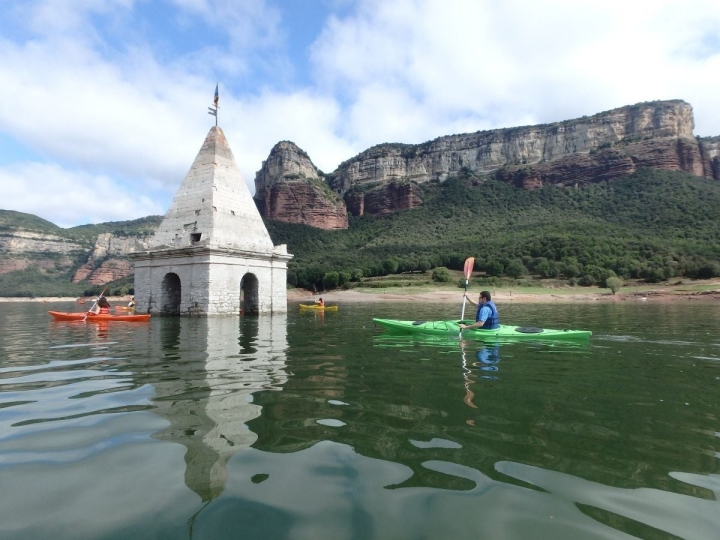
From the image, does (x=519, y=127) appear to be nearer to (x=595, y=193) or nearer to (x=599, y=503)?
(x=595, y=193)

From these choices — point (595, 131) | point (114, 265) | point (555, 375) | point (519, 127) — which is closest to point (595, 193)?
point (595, 131)

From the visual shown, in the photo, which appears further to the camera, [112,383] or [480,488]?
[112,383]

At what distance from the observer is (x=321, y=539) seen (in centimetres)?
245

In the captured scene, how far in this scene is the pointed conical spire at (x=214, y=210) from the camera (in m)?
21.0

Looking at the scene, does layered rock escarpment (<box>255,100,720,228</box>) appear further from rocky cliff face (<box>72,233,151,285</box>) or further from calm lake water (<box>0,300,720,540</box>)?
calm lake water (<box>0,300,720,540</box>)

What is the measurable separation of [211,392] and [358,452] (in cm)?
287

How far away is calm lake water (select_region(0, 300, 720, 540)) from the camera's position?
2641 millimetres

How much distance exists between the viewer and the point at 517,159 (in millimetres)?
129875

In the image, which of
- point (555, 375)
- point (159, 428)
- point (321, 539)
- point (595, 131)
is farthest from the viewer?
point (595, 131)

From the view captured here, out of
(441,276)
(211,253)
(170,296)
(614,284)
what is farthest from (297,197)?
(211,253)

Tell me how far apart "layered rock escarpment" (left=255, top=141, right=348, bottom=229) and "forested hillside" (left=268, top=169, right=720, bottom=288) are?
6324 mm

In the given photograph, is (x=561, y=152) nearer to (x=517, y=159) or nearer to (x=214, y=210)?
(x=517, y=159)

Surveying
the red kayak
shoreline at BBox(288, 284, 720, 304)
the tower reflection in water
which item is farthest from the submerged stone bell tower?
shoreline at BBox(288, 284, 720, 304)

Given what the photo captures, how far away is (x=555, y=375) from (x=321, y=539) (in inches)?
234
